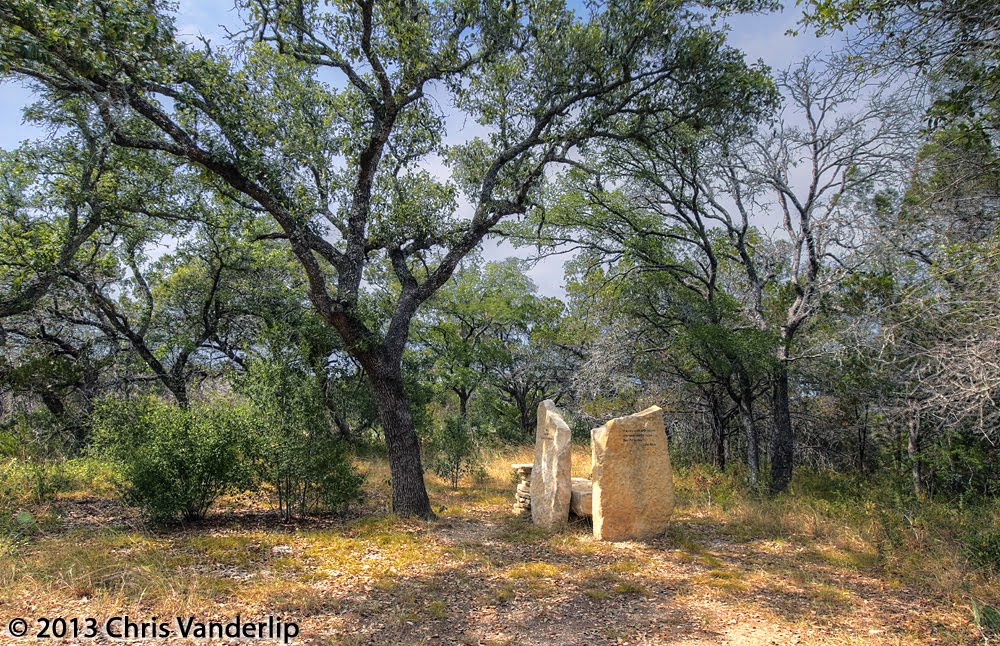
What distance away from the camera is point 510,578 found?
222 inches

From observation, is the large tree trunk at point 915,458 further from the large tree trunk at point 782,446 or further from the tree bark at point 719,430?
the tree bark at point 719,430

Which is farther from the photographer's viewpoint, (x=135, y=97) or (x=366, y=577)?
(x=135, y=97)

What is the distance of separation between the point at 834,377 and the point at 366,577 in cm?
952

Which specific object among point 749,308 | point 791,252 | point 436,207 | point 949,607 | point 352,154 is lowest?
point 949,607

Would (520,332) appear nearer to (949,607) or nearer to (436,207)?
(436,207)

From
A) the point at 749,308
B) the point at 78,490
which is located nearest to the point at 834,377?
the point at 749,308

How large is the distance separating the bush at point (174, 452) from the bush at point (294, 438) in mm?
311

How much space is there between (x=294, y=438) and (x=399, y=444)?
59.8 inches

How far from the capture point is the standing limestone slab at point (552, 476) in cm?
785

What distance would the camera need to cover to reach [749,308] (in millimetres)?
10336

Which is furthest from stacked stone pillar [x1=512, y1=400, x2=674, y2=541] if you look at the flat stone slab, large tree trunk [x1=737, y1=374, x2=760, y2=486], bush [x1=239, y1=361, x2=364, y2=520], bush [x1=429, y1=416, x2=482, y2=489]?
bush [x1=429, y1=416, x2=482, y2=489]

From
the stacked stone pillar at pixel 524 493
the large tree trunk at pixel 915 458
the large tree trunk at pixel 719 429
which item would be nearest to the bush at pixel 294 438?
the stacked stone pillar at pixel 524 493

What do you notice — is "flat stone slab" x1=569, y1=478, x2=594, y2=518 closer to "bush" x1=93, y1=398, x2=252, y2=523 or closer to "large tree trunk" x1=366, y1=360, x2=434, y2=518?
"large tree trunk" x1=366, y1=360, x2=434, y2=518

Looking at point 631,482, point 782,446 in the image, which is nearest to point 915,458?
point 782,446
